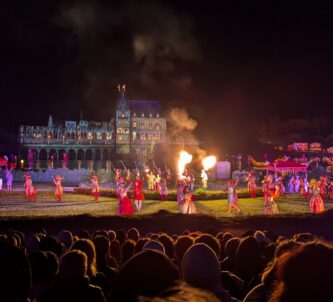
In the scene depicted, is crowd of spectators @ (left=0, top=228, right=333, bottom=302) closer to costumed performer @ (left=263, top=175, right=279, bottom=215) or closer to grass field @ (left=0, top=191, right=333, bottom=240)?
grass field @ (left=0, top=191, right=333, bottom=240)

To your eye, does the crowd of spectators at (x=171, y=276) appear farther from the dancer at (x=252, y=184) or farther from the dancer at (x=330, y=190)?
the dancer at (x=330, y=190)

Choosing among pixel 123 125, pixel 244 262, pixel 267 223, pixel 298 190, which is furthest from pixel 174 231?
pixel 123 125

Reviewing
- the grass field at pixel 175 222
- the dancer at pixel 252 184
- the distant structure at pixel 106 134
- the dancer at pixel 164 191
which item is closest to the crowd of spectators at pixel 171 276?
the grass field at pixel 175 222

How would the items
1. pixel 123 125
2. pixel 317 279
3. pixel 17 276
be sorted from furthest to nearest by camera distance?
pixel 123 125 < pixel 17 276 < pixel 317 279

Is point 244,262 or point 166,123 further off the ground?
point 166,123

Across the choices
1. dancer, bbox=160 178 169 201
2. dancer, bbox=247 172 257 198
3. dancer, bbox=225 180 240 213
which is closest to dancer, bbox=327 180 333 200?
dancer, bbox=247 172 257 198

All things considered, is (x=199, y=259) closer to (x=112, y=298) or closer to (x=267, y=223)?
(x=112, y=298)

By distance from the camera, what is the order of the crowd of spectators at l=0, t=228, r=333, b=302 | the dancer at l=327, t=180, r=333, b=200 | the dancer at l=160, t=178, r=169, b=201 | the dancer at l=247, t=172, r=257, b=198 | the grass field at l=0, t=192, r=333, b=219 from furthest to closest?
the dancer at l=327, t=180, r=333, b=200 → the dancer at l=247, t=172, r=257, b=198 → the dancer at l=160, t=178, r=169, b=201 → the grass field at l=0, t=192, r=333, b=219 → the crowd of spectators at l=0, t=228, r=333, b=302

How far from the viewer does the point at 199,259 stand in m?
3.61

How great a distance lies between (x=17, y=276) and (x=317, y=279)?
6.83ft

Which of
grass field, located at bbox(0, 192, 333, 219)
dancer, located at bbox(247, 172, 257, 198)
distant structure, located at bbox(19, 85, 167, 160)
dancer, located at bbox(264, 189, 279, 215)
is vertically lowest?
grass field, located at bbox(0, 192, 333, 219)

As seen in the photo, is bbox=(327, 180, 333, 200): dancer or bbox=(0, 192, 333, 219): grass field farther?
bbox=(327, 180, 333, 200): dancer

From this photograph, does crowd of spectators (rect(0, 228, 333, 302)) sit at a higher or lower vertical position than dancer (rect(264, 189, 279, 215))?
higher

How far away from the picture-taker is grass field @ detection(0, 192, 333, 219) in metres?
22.0
